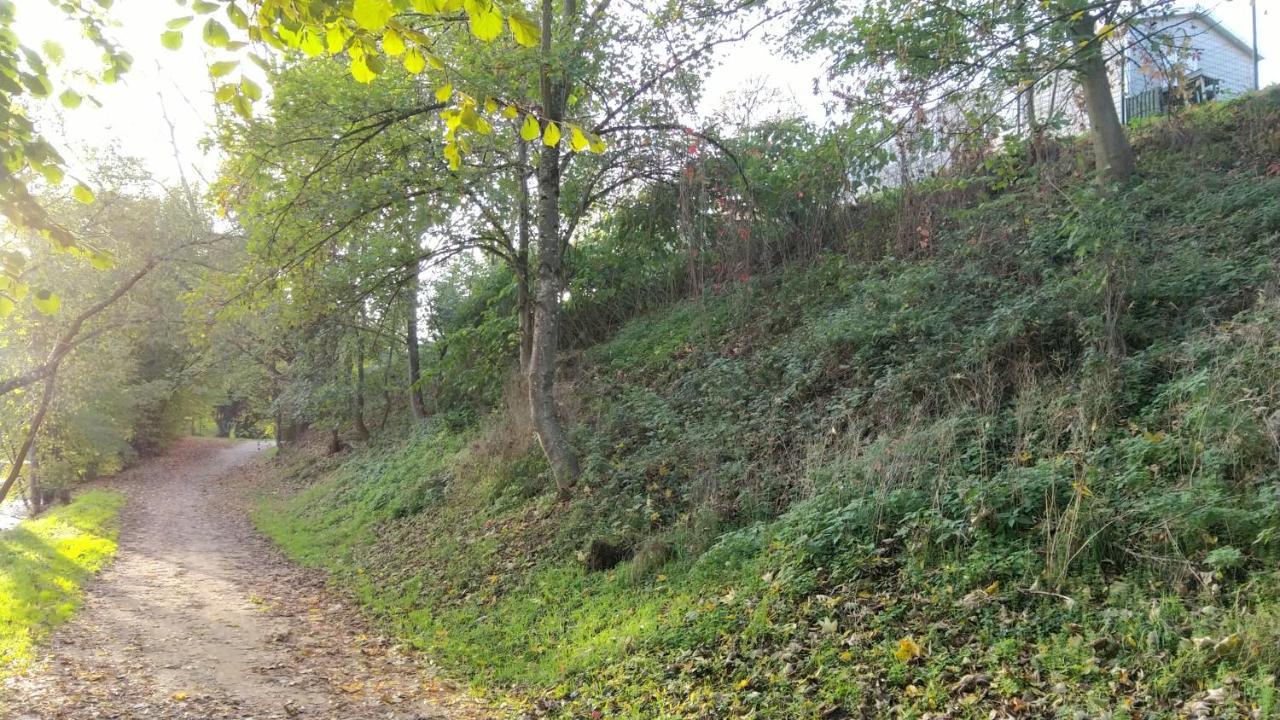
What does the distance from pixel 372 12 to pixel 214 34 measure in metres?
0.93

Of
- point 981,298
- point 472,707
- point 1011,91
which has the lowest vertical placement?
point 472,707

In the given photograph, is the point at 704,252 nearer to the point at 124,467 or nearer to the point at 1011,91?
the point at 1011,91

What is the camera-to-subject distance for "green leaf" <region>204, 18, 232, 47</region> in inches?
111

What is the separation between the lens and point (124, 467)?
93.9 feet

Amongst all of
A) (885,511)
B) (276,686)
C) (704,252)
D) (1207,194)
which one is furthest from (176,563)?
(1207,194)

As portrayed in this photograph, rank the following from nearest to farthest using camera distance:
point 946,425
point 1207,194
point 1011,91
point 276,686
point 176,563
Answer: point 276,686 < point 946,425 < point 1011,91 < point 1207,194 < point 176,563

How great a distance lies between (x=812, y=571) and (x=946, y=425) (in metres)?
1.96

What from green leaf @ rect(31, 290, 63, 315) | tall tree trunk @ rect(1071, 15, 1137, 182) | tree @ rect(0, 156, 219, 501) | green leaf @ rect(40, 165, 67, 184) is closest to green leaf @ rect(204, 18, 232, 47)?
green leaf @ rect(40, 165, 67, 184)

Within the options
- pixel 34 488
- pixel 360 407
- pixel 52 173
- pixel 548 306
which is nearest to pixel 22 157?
pixel 52 173

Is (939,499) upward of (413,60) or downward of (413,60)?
downward

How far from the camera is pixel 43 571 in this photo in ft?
32.2

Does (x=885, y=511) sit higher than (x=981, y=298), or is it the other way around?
(x=981, y=298)

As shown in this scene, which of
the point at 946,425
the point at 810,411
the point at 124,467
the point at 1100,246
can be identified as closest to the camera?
the point at 946,425

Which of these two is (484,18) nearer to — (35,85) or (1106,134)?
(35,85)
